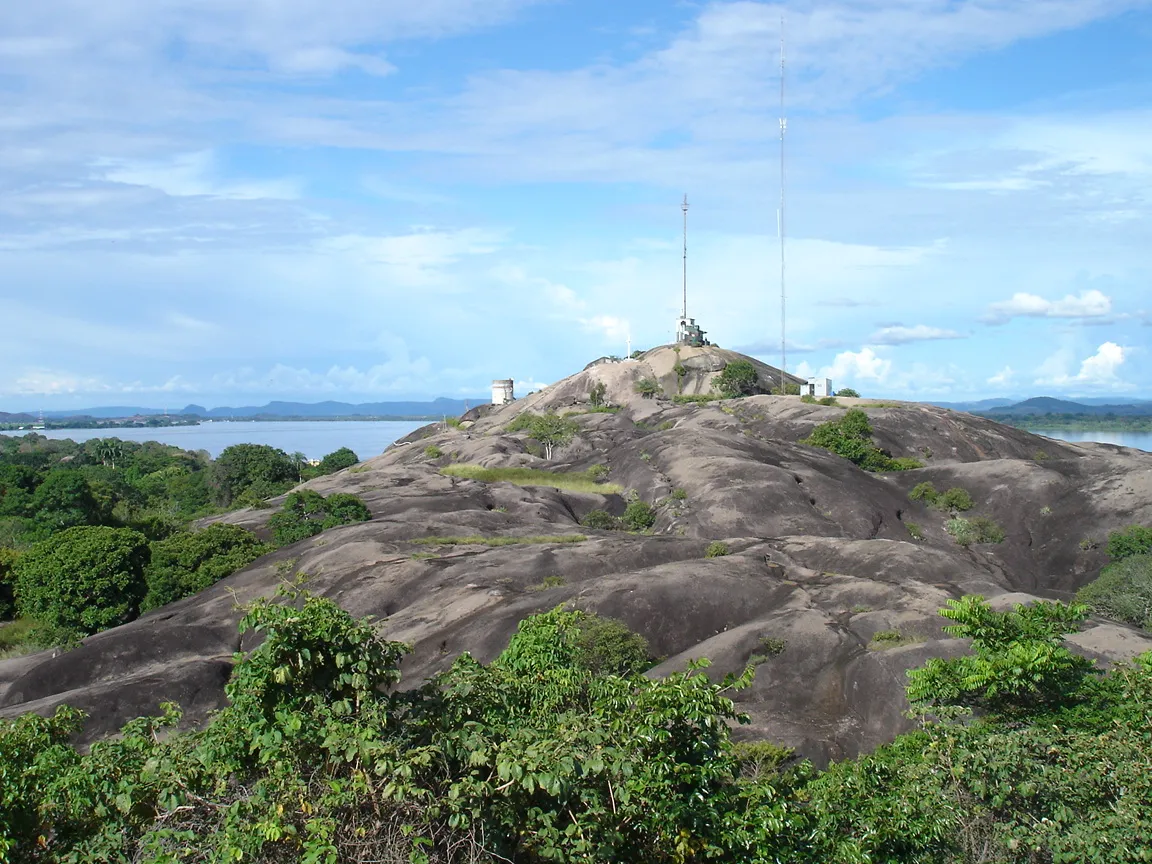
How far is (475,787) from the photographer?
9.41 m

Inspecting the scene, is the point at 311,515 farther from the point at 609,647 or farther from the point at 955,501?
the point at 955,501

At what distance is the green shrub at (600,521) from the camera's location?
60.1m

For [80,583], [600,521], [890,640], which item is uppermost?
[600,521]

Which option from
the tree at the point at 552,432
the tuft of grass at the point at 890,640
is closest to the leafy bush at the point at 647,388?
the tree at the point at 552,432

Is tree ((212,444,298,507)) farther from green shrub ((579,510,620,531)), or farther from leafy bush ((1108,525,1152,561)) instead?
leafy bush ((1108,525,1152,561))

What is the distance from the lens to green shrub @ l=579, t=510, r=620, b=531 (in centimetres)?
6012

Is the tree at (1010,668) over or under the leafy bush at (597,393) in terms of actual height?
under

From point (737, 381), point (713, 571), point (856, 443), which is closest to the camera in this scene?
point (713, 571)

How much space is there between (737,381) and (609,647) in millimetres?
84766

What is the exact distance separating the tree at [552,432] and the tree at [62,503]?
123 ft

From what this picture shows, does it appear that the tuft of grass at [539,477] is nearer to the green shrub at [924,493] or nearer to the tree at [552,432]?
the tree at [552,432]

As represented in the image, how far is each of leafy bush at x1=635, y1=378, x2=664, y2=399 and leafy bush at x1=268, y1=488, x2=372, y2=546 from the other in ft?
Answer: 191

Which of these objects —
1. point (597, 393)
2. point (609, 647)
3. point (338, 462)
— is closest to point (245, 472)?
point (338, 462)

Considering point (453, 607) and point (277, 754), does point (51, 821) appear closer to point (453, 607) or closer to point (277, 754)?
point (277, 754)
